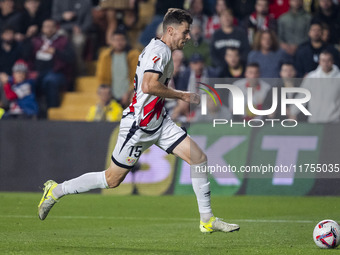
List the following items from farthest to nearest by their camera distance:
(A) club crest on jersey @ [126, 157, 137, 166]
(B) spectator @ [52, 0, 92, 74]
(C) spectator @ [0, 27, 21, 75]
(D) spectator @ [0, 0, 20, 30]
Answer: (D) spectator @ [0, 0, 20, 30]
(B) spectator @ [52, 0, 92, 74]
(C) spectator @ [0, 27, 21, 75]
(A) club crest on jersey @ [126, 157, 137, 166]

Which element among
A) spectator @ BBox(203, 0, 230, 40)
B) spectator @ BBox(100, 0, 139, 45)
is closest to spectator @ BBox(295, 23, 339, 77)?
spectator @ BBox(203, 0, 230, 40)

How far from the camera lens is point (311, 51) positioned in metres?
16.3

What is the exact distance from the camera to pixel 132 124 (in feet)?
29.5

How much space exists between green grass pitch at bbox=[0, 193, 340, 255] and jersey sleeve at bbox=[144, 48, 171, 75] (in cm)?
185

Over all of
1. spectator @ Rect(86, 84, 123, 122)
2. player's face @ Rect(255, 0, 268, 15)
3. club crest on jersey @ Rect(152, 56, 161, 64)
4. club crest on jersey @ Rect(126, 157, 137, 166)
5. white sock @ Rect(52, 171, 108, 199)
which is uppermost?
club crest on jersey @ Rect(152, 56, 161, 64)

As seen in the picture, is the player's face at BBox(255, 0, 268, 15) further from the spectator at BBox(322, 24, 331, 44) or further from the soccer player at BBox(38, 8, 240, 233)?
the soccer player at BBox(38, 8, 240, 233)

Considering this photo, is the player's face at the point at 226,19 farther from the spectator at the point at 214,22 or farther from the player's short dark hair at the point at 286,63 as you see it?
the player's short dark hair at the point at 286,63

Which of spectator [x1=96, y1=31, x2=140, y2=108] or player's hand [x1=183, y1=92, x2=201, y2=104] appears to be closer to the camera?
player's hand [x1=183, y1=92, x2=201, y2=104]

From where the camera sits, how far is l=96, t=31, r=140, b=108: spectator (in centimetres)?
1720

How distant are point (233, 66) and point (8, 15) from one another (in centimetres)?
610

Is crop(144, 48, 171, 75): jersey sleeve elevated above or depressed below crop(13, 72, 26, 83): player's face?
above

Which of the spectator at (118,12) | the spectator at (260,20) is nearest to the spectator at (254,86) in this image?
the spectator at (260,20)

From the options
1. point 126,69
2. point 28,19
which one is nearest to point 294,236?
point 126,69

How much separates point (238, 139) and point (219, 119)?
0.49 m
